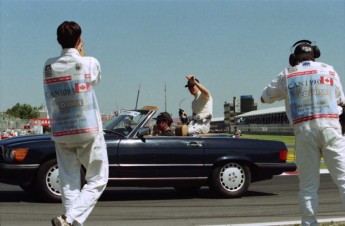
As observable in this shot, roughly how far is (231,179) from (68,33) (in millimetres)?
5129

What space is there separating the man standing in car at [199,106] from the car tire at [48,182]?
2286 mm

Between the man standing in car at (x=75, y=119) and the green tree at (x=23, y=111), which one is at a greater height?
the green tree at (x=23, y=111)

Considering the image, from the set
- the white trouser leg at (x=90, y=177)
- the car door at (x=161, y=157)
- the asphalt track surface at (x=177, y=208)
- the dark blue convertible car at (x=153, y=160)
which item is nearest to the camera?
the white trouser leg at (x=90, y=177)

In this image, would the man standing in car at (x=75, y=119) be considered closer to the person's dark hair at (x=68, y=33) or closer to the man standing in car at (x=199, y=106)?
the person's dark hair at (x=68, y=33)

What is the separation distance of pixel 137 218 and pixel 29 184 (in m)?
2.13

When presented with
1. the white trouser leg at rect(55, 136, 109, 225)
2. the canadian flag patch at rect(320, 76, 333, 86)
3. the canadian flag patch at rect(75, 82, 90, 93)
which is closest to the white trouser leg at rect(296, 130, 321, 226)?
the canadian flag patch at rect(320, 76, 333, 86)

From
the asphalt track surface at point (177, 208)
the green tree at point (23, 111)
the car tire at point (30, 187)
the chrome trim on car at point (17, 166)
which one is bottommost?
the asphalt track surface at point (177, 208)

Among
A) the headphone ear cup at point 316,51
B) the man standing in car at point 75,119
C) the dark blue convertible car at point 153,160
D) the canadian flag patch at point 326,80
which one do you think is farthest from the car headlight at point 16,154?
the canadian flag patch at point 326,80

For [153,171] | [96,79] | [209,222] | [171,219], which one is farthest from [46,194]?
[96,79]

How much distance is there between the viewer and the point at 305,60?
5.09 m

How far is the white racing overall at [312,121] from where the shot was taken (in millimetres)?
4785

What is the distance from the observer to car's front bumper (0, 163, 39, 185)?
828 cm

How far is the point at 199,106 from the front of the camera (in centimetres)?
943

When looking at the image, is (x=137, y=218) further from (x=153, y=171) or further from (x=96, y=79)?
(x=96, y=79)
